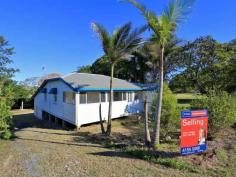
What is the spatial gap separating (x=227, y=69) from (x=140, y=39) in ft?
69.4

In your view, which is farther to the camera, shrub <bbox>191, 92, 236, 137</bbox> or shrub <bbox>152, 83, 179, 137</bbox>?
shrub <bbox>152, 83, 179, 137</bbox>

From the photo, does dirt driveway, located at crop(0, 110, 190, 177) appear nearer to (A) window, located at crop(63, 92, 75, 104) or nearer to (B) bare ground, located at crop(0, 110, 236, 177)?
(B) bare ground, located at crop(0, 110, 236, 177)

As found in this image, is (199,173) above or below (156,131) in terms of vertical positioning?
below

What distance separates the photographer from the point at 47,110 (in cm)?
2205

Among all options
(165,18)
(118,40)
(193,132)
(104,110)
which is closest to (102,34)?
(118,40)

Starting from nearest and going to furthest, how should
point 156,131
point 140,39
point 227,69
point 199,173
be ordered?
1. point 199,173
2. point 156,131
3. point 140,39
4. point 227,69

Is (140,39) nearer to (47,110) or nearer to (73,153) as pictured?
(73,153)

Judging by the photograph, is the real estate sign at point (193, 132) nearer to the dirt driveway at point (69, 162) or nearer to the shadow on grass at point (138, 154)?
the shadow on grass at point (138, 154)

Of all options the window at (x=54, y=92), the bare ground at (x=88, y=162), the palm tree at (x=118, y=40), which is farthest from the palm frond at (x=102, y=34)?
the window at (x=54, y=92)

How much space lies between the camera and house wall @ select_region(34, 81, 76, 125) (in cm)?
1695

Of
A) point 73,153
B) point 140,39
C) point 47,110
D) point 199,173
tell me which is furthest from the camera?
point 47,110

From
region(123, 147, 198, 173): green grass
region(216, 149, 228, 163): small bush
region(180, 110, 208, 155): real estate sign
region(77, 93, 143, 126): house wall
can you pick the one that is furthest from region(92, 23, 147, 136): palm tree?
region(216, 149, 228, 163): small bush

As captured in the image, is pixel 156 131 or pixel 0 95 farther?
pixel 0 95

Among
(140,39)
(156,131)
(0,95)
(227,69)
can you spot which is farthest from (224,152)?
(227,69)
